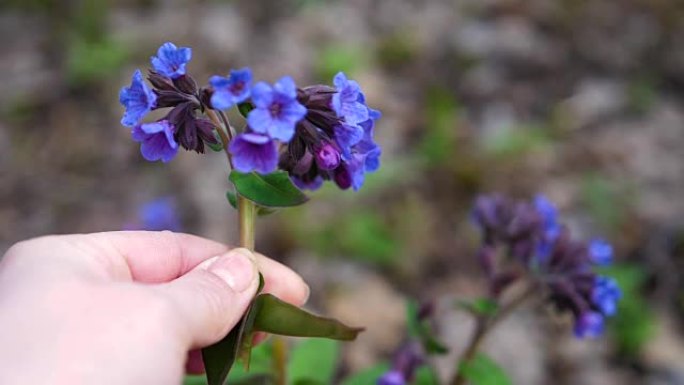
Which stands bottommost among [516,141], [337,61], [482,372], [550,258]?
[482,372]

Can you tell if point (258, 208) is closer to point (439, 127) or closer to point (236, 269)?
point (236, 269)

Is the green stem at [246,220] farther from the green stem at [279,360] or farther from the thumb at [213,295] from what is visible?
the green stem at [279,360]

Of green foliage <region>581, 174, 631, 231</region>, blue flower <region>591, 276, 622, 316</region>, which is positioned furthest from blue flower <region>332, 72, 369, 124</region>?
green foliage <region>581, 174, 631, 231</region>

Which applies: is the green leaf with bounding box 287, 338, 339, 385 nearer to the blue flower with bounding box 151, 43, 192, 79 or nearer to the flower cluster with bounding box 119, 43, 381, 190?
the flower cluster with bounding box 119, 43, 381, 190

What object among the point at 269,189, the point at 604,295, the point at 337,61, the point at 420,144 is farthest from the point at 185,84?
the point at 337,61

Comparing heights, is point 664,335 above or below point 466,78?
below

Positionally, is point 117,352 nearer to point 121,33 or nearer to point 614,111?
point 614,111

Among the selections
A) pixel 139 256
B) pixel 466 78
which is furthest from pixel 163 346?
pixel 466 78
